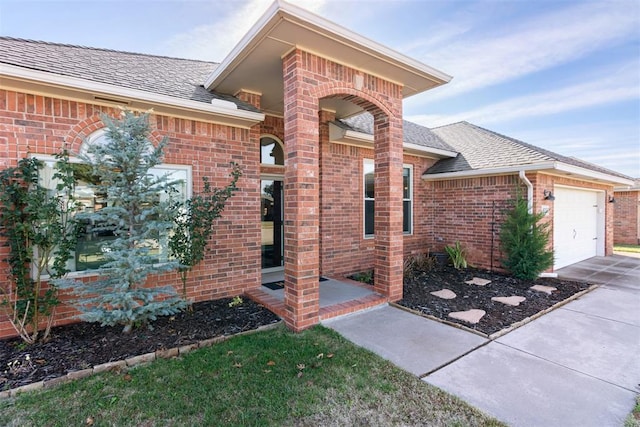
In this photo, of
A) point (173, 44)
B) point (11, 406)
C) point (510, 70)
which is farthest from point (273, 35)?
point (510, 70)

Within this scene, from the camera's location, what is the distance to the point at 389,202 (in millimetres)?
5191

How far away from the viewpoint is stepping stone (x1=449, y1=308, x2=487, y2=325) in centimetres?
440

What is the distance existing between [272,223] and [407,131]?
579 cm

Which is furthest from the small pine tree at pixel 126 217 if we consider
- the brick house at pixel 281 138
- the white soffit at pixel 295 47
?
the white soffit at pixel 295 47

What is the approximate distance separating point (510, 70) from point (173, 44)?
11.0 meters

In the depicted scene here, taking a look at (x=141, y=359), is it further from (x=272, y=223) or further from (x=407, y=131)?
(x=407, y=131)

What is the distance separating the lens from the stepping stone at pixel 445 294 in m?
5.57

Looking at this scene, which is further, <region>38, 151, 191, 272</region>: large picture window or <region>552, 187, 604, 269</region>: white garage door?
<region>552, 187, 604, 269</region>: white garage door

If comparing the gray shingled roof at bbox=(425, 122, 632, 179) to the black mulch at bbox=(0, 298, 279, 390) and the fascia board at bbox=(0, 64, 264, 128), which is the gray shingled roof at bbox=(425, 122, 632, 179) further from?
the black mulch at bbox=(0, 298, 279, 390)

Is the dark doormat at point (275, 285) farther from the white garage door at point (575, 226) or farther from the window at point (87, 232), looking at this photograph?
the white garage door at point (575, 226)

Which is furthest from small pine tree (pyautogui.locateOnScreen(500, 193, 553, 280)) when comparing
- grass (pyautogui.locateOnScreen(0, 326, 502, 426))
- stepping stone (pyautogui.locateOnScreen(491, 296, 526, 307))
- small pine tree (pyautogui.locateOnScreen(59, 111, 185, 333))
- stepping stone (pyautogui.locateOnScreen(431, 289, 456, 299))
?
small pine tree (pyautogui.locateOnScreen(59, 111, 185, 333))

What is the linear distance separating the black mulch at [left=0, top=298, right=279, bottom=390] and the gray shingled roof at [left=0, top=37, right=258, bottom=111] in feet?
11.3

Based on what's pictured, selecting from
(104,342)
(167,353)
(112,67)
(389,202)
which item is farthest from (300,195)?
(112,67)

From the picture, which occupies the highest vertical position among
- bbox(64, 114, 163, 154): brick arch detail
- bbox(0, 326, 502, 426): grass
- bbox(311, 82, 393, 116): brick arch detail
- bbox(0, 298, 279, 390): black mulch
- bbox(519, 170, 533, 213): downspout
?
bbox(311, 82, 393, 116): brick arch detail
